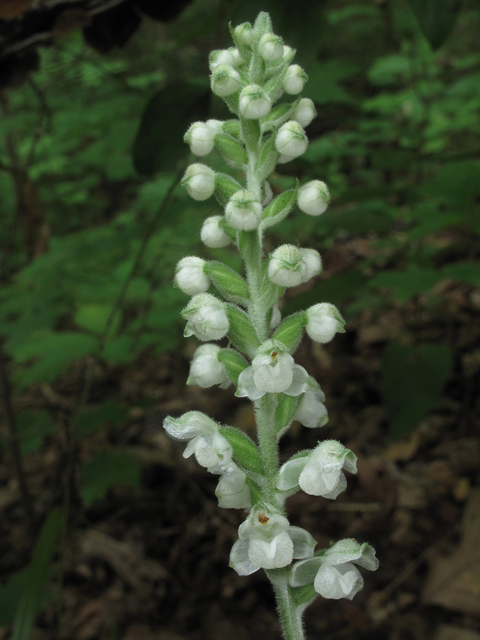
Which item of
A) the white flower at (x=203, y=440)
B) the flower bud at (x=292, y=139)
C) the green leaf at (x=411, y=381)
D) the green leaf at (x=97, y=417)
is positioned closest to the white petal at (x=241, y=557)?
the white flower at (x=203, y=440)

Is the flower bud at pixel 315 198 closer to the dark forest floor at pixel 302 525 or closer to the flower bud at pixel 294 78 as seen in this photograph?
the flower bud at pixel 294 78

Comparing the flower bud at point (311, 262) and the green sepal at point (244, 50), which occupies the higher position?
the green sepal at point (244, 50)

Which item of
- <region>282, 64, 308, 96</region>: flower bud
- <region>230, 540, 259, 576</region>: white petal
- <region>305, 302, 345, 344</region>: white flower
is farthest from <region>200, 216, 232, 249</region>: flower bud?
<region>230, 540, 259, 576</region>: white petal

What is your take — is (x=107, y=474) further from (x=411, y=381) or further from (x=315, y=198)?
(x=315, y=198)

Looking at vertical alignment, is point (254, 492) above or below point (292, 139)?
below

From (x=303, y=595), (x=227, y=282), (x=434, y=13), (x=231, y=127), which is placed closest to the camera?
(x=303, y=595)

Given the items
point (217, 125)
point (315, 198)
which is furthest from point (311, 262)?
point (217, 125)

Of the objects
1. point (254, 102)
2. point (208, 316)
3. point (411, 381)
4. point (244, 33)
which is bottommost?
point (411, 381)
